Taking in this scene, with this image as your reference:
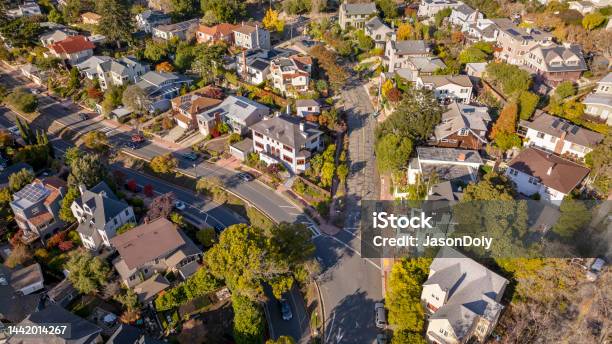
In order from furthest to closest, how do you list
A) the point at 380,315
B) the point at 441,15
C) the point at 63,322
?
the point at 441,15, the point at 380,315, the point at 63,322

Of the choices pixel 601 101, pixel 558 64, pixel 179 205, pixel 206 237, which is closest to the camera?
pixel 206 237

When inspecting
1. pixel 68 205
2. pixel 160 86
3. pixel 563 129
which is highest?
pixel 563 129

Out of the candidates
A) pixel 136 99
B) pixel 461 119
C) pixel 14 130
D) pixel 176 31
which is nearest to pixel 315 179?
pixel 461 119

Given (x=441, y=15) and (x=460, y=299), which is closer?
(x=460, y=299)

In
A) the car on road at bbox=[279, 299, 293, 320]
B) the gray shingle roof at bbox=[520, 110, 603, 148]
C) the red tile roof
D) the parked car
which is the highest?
the gray shingle roof at bbox=[520, 110, 603, 148]

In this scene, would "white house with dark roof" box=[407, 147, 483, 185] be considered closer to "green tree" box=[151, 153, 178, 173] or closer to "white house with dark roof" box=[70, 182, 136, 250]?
"green tree" box=[151, 153, 178, 173]

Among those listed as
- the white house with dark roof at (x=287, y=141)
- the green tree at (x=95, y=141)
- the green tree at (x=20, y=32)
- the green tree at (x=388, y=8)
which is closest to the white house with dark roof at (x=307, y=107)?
the white house with dark roof at (x=287, y=141)

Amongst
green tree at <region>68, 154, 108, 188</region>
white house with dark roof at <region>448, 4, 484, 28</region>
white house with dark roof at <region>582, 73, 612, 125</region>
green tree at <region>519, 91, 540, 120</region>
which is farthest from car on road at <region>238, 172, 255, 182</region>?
white house with dark roof at <region>448, 4, 484, 28</region>

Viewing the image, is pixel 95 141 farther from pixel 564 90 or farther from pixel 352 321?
pixel 564 90
